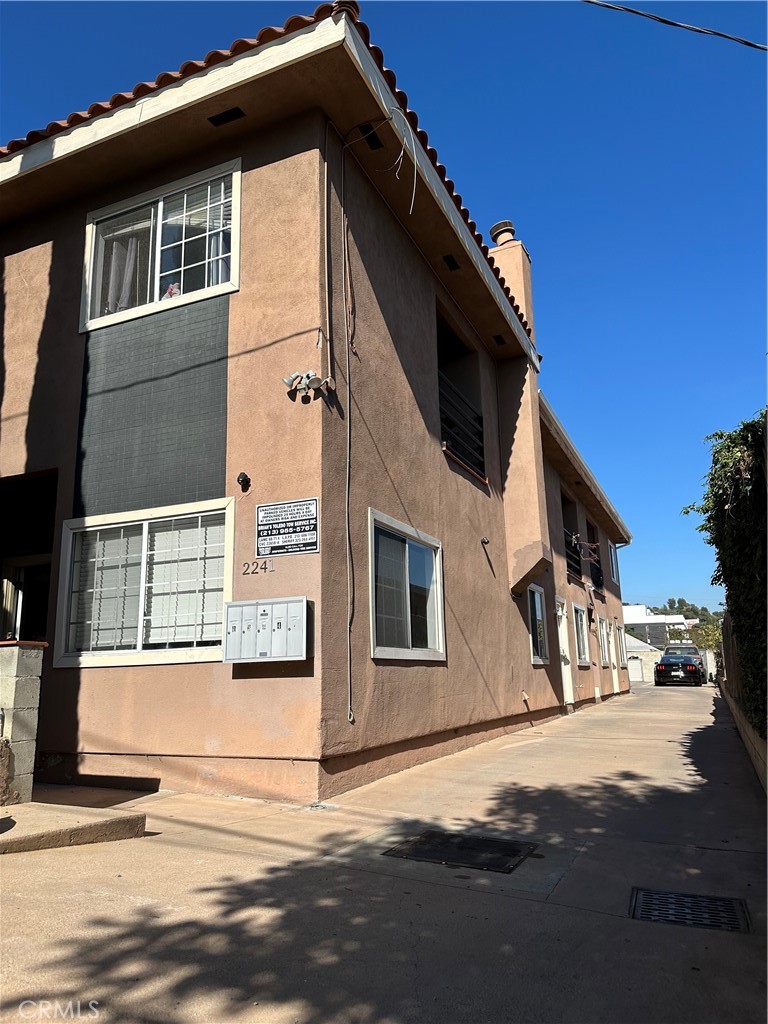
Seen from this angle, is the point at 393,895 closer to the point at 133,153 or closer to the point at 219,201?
the point at 219,201

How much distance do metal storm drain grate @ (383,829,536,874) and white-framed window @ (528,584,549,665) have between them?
8650 millimetres

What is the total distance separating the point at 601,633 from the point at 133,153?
20.4 metres

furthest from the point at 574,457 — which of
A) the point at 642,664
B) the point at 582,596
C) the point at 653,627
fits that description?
the point at 653,627

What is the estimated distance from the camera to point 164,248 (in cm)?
830

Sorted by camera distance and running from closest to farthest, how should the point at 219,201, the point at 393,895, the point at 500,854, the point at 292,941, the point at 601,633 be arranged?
1. the point at 292,941
2. the point at 393,895
3. the point at 500,854
4. the point at 219,201
5. the point at 601,633

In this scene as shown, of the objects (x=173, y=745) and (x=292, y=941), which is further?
(x=173, y=745)

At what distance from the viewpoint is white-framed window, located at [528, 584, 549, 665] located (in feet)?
45.7

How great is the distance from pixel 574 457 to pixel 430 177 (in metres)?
11.4

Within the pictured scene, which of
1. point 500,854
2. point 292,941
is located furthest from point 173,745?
point 292,941

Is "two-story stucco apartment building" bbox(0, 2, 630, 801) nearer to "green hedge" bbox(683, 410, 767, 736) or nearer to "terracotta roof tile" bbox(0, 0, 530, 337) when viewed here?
"terracotta roof tile" bbox(0, 0, 530, 337)

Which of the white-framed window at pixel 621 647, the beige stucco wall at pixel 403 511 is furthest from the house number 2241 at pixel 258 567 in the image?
Result: the white-framed window at pixel 621 647

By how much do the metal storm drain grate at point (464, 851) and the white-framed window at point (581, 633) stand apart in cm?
1408

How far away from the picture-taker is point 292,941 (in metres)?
3.33

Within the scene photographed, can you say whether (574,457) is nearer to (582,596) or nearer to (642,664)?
(582,596)
